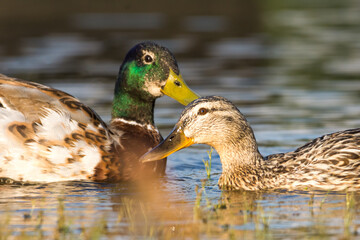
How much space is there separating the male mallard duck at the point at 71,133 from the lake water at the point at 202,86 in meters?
0.22

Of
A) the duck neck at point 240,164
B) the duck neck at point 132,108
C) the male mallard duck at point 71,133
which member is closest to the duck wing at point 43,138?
the male mallard duck at point 71,133

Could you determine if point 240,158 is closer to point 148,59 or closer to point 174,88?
point 174,88

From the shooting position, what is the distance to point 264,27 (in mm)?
25625

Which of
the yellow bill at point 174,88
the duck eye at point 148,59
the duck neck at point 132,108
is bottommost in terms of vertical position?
the duck neck at point 132,108

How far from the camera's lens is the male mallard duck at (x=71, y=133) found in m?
9.69

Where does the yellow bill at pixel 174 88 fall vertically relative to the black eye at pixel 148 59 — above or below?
below

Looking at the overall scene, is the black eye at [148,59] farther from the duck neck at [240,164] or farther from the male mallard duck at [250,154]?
the duck neck at [240,164]

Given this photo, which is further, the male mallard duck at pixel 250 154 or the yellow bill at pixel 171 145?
the yellow bill at pixel 171 145

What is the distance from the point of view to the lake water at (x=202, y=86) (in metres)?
7.69

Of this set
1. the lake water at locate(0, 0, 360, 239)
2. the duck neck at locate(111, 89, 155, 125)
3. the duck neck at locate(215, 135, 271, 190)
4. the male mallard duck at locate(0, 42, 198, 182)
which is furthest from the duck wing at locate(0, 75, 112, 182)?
the duck neck at locate(215, 135, 271, 190)

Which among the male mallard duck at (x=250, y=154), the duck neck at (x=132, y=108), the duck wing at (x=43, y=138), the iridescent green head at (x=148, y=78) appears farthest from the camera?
the duck neck at (x=132, y=108)

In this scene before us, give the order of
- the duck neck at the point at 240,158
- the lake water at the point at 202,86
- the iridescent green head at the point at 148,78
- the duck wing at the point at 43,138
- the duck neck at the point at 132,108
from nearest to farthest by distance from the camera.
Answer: the lake water at the point at 202,86
the duck neck at the point at 240,158
the duck wing at the point at 43,138
the iridescent green head at the point at 148,78
the duck neck at the point at 132,108

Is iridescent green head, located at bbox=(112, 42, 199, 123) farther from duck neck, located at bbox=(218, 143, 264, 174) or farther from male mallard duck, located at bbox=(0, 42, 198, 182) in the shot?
duck neck, located at bbox=(218, 143, 264, 174)

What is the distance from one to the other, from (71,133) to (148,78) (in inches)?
56.7
